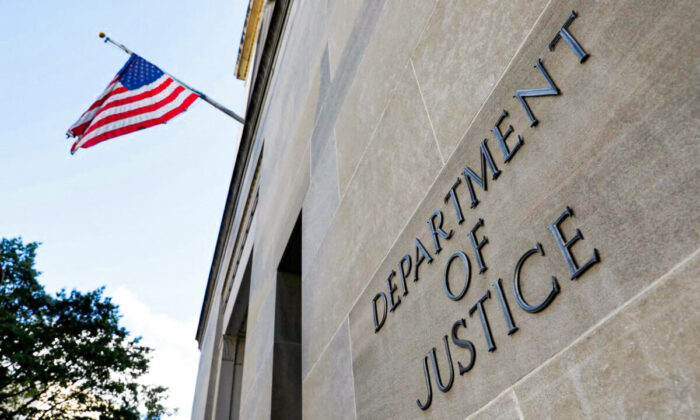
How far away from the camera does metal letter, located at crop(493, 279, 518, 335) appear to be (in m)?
1.74

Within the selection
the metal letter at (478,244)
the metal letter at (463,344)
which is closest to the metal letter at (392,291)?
the metal letter at (463,344)

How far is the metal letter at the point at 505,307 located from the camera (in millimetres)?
1739

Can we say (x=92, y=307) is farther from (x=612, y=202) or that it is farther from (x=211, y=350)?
(x=612, y=202)

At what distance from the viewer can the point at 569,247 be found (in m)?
1.55

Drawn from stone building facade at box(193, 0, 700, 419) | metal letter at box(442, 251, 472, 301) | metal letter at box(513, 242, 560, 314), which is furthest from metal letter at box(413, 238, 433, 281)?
metal letter at box(513, 242, 560, 314)

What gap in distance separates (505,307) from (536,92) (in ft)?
2.74

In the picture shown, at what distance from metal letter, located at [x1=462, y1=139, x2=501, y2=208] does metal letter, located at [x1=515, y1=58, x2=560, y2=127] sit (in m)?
0.24

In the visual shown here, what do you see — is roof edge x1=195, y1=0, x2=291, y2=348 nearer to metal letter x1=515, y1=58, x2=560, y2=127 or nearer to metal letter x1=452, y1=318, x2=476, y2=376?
metal letter x1=515, y1=58, x2=560, y2=127

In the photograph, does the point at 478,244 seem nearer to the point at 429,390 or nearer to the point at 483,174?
the point at 483,174

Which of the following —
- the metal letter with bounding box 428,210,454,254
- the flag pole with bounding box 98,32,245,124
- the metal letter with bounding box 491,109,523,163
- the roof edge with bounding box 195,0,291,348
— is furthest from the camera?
the flag pole with bounding box 98,32,245,124

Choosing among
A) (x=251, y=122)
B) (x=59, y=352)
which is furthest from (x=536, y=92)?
(x=59, y=352)

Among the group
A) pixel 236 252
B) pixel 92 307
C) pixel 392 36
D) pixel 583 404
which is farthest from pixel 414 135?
pixel 92 307

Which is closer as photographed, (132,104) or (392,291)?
(392,291)

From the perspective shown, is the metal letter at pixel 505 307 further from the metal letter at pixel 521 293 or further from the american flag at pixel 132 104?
the american flag at pixel 132 104
